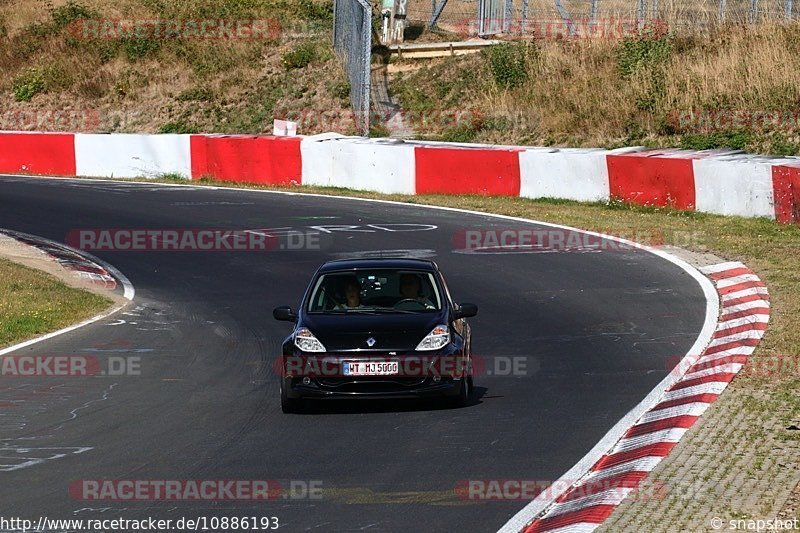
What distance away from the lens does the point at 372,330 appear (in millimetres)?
11289

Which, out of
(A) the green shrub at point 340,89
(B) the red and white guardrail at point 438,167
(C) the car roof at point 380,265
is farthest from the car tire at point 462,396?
(A) the green shrub at point 340,89

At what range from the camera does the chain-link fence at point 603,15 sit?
3494cm

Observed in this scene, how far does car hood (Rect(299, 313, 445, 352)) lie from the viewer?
439 inches

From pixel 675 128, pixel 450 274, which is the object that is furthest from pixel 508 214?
pixel 675 128

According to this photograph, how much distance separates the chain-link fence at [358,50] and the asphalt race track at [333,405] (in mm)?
11053

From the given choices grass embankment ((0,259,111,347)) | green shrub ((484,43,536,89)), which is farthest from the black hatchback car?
green shrub ((484,43,536,89))

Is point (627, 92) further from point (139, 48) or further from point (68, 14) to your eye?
point (68, 14)

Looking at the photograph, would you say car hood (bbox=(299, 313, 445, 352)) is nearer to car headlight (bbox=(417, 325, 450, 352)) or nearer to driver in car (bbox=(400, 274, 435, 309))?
car headlight (bbox=(417, 325, 450, 352))

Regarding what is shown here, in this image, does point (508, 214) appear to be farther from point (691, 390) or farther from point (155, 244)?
point (691, 390)

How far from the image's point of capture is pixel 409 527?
7668mm

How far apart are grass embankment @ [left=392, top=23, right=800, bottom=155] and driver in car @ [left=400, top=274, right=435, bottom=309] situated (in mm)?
17786

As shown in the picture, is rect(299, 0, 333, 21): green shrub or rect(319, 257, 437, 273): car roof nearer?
rect(319, 257, 437, 273): car roof

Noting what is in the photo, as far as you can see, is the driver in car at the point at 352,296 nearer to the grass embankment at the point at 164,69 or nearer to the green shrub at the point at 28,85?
the grass embankment at the point at 164,69

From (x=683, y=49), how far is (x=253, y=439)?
90.9 feet
